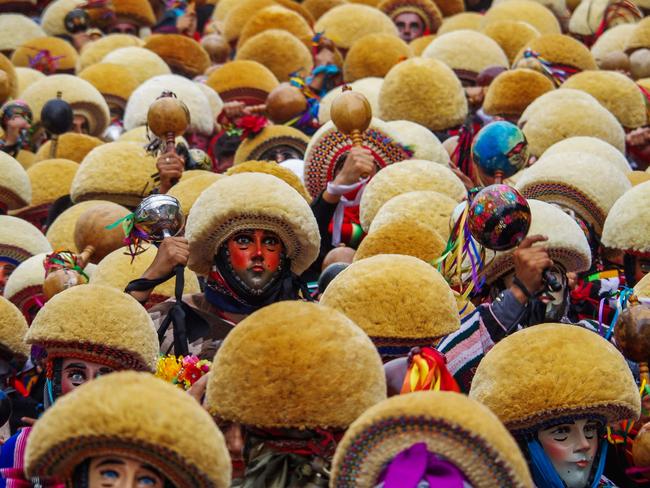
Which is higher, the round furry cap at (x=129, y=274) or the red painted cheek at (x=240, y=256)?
the red painted cheek at (x=240, y=256)

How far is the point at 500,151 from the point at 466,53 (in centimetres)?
389

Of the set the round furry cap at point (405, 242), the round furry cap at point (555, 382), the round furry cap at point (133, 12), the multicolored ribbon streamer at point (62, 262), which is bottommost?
the round furry cap at point (133, 12)

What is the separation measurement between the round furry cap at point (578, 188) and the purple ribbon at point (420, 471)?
383 centimetres

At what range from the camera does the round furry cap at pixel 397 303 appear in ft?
18.4

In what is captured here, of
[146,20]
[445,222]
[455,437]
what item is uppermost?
[455,437]

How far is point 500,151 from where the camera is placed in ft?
25.8

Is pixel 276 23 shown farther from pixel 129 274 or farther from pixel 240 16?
pixel 129 274

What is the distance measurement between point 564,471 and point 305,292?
6.08 feet

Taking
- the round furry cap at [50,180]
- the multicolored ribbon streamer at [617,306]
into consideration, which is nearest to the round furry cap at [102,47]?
the round furry cap at [50,180]

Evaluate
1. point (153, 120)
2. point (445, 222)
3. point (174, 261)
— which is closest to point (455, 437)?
point (174, 261)

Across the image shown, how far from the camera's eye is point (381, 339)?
5633mm

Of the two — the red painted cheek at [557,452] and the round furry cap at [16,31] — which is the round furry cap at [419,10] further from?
the red painted cheek at [557,452]

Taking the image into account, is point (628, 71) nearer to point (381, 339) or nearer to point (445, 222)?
point (445, 222)

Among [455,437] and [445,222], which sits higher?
[455,437]
